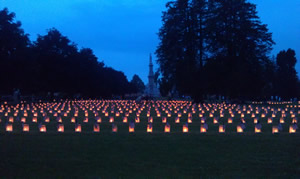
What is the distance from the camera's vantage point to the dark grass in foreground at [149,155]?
10711 millimetres

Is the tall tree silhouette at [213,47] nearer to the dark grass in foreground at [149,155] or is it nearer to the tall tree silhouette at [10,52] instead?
the tall tree silhouette at [10,52]

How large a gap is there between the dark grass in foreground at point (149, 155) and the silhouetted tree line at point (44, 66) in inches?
1513

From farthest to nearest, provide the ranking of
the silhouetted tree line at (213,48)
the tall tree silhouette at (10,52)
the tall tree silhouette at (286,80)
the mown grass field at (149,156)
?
the tall tree silhouette at (286,80) < the silhouetted tree line at (213,48) < the tall tree silhouette at (10,52) < the mown grass field at (149,156)

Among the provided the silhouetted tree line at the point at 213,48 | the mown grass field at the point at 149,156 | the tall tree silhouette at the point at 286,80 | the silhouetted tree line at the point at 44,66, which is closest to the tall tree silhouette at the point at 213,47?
the silhouetted tree line at the point at 213,48

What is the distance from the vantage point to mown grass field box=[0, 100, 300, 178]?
35.1ft

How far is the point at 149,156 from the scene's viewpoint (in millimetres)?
12852

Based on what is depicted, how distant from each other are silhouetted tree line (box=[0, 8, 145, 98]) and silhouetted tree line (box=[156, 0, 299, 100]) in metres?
19.1

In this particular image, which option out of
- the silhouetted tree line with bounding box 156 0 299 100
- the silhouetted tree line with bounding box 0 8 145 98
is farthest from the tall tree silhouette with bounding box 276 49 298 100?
the silhouetted tree line with bounding box 0 8 145 98

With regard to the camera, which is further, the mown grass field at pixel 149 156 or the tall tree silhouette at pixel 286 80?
the tall tree silhouette at pixel 286 80

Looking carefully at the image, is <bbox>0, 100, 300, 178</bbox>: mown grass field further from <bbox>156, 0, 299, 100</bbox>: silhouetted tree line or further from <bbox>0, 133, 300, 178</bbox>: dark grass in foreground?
<bbox>156, 0, 299, 100</bbox>: silhouetted tree line

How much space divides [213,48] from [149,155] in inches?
2001

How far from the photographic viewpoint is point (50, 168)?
1116cm

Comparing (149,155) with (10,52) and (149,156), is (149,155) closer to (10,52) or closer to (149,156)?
(149,156)

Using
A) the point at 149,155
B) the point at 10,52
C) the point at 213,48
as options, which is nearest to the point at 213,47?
the point at 213,48
